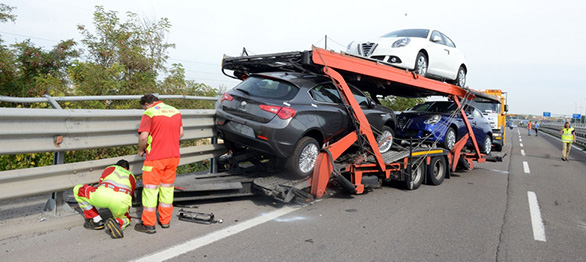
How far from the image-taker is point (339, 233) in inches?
178

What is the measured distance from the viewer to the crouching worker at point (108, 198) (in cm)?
404

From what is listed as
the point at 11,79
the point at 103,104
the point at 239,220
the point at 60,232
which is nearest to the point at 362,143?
the point at 239,220

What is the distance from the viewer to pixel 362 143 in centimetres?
670

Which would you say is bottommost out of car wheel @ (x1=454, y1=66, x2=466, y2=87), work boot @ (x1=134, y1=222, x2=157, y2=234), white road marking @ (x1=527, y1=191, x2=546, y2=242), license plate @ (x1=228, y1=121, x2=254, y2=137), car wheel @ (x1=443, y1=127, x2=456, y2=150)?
white road marking @ (x1=527, y1=191, x2=546, y2=242)

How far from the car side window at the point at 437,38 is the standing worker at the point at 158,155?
280 inches

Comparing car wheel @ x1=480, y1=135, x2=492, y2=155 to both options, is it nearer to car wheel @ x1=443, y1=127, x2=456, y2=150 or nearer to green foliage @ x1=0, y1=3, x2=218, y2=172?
car wheel @ x1=443, y1=127, x2=456, y2=150

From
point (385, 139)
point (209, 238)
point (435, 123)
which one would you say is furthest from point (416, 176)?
point (209, 238)

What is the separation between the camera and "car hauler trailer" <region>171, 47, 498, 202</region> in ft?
18.6

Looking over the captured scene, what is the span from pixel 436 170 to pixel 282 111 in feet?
15.8

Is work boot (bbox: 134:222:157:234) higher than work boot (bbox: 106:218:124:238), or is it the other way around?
work boot (bbox: 106:218:124:238)

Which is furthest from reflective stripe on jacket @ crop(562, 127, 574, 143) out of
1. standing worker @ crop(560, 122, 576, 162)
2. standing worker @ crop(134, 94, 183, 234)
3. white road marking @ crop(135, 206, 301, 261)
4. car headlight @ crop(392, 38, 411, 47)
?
standing worker @ crop(134, 94, 183, 234)

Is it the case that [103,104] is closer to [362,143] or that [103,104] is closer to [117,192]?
[117,192]

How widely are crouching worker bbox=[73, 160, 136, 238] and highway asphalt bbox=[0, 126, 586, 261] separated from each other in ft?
0.46

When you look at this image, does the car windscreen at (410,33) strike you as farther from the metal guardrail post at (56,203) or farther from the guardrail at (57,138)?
the metal guardrail post at (56,203)
